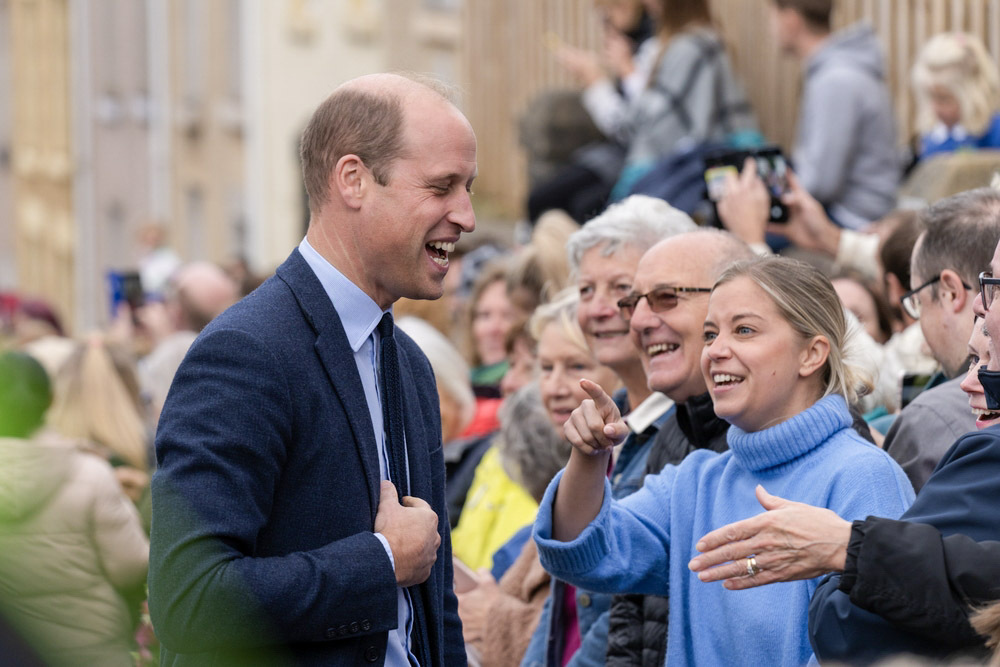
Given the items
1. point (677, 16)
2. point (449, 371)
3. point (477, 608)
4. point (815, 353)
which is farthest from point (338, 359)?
point (677, 16)

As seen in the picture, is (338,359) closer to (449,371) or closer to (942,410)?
(942,410)

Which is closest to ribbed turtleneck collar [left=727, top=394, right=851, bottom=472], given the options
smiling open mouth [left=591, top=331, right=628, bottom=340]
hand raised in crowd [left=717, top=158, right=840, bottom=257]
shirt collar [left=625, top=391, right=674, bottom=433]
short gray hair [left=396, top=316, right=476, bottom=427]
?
shirt collar [left=625, top=391, right=674, bottom=433]

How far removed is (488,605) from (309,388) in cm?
214

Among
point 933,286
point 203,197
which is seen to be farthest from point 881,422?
point 203,197

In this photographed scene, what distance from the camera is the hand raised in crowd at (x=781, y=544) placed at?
8.27 feet

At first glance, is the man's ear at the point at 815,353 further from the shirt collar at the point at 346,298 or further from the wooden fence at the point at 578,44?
the wooden fence at the point at 578,44

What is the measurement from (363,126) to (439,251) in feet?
1.02

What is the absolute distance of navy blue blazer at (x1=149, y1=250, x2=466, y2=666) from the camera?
8.42 feet

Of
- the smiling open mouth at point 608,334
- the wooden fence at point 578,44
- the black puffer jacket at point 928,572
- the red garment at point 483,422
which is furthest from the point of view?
the wooden fence at point 578,44

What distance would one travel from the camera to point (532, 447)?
476cm

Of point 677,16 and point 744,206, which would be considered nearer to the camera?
point 744,206

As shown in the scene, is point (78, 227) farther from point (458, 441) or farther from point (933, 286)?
point (933, 286)

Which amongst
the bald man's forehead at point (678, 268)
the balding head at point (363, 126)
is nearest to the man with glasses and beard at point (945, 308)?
the bald man's forehead at point (678, 268)

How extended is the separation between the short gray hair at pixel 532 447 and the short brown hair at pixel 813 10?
3292 millimetres
